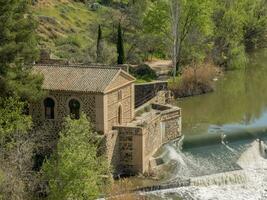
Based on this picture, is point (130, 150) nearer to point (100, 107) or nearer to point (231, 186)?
point (100, 107)

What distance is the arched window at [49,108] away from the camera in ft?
121

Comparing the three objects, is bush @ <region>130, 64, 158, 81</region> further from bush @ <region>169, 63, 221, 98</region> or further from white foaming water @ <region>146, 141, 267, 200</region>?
white foaming water @ <region>146, 141, 267, 200</region>

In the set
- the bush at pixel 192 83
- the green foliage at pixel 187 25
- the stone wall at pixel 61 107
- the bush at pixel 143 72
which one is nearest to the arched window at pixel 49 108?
the stone wall at pixel 61 107

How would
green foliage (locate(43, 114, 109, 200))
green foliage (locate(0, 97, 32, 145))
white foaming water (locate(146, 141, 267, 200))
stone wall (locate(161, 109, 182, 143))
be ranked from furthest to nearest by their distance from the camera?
1. stone wall (locate(161, 109, 182, 143))
2. white foaming water (locate(146, 141, 267, 200))
3. green foliage (locate(0, 97, 32, 145))
4. green foliage (locate(43, 114, 109, 200))

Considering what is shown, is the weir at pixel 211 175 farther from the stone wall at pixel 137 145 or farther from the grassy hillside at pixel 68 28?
the grassy hillside at pixel 68 28

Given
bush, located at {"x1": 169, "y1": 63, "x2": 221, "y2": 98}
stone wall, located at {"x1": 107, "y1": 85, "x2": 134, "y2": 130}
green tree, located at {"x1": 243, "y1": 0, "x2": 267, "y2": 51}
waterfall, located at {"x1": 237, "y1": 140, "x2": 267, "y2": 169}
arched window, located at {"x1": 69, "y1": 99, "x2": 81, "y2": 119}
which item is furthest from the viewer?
green tree, located at {"x1": 243, "y1": 0, "x2": 267, "y2": 51}

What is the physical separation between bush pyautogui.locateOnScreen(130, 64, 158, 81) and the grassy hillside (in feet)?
11.3

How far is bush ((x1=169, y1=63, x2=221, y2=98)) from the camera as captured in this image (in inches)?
2344

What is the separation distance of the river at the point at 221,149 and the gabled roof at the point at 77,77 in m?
6.84

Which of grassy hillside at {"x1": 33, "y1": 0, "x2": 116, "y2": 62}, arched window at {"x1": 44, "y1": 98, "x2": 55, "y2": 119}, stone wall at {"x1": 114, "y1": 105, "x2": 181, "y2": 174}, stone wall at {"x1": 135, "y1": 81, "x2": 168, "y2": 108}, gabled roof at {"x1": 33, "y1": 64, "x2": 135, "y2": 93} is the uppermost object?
grassy hillside at {"x1": 33, "y1": 0, "x2": 116, "y2": 62}

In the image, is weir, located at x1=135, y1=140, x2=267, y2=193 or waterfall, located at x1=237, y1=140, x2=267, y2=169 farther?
waterfall, located at x1=237, y1=140, x2=267, y2=169

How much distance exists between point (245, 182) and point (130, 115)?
9248 mm

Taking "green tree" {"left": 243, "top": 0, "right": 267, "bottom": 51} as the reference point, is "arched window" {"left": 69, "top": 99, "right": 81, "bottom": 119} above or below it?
below

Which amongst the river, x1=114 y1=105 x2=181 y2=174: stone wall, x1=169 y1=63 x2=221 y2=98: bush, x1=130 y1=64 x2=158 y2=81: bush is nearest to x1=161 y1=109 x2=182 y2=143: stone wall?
the river
